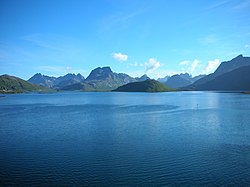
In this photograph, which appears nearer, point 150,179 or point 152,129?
point 150,179

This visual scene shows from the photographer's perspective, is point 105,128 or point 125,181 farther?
point 105,128

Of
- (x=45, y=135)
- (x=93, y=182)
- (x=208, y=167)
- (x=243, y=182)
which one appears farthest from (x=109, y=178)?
(x=45, y=135)

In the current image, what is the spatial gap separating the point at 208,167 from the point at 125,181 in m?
12.5

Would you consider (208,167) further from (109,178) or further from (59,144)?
(59,144)

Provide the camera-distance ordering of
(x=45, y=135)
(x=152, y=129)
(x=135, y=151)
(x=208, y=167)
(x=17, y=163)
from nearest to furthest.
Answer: (x=208, y=167)
(x=17, y=163)
(x=135, y=151)
(x=45, y=135)
(x=152, y=129)

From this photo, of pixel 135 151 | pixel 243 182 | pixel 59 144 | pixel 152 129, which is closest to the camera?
pixel 243 182

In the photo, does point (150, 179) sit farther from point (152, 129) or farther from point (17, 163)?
point (152, 129)

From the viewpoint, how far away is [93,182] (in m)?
29.6

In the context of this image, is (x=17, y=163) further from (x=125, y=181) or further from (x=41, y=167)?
(x=125, y=181)

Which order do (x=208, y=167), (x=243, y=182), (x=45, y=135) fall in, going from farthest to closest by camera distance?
(x=45, y=135), (x=208, y=167), (x=243, y=182)

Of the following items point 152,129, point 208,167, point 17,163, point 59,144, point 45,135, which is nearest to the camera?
point 208,167

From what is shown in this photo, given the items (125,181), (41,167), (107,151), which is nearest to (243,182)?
(125,181)

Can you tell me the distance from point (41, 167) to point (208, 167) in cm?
2399

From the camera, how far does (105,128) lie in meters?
64.3
